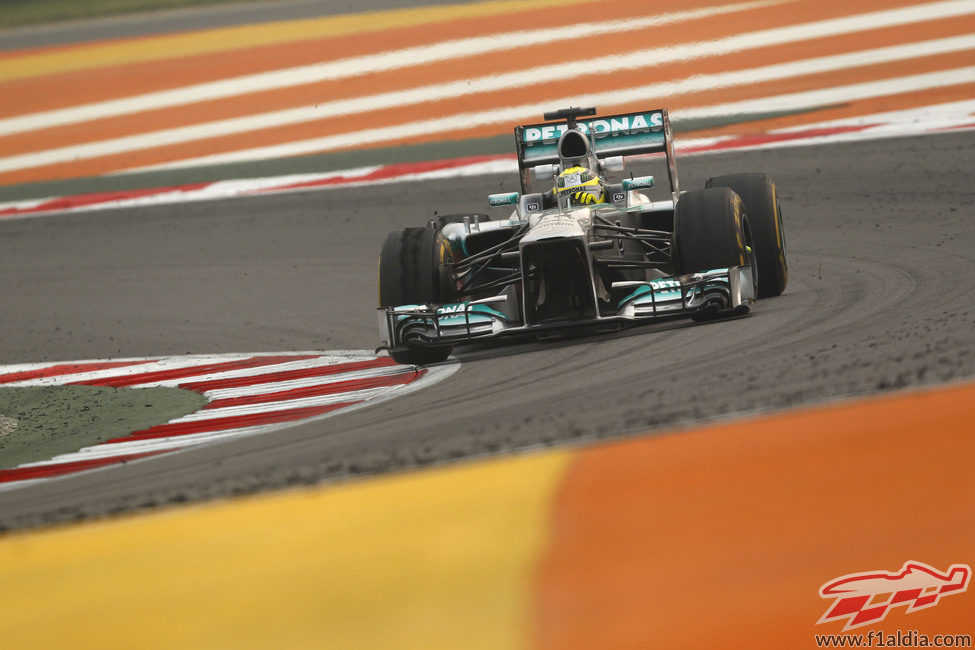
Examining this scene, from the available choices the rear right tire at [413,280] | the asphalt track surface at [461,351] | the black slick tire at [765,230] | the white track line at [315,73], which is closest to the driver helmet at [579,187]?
the black slick tire at [765,230]

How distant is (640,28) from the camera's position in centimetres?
1514

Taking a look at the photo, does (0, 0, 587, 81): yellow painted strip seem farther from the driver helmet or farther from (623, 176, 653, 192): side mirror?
the driver helmet

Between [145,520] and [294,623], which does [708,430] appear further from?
[145,520]

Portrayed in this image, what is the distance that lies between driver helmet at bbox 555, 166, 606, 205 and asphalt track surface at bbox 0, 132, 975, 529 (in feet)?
3.79

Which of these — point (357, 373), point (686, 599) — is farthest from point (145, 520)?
point (357, 373)

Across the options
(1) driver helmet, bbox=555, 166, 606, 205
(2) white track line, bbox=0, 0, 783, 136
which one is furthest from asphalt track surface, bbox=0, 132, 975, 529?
(2) white track line, bbox=0, 0, 783, 136

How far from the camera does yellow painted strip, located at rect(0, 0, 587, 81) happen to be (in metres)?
16.8

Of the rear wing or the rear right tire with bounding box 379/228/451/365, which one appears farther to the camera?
the rear wing

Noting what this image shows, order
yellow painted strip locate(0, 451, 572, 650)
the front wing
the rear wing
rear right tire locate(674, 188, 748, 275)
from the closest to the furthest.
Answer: yellow painted strip locate(0, 451, 572, 650) → the front wing → rear right tire locate(674, 188, 748, 275) → the rear wing

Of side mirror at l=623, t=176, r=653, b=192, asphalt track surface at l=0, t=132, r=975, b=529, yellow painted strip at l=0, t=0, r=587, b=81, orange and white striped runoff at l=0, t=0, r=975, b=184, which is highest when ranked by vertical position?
yellow painted strip at l=0, t=0, r=587, b=81

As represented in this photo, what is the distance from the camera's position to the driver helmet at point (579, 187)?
8383mm

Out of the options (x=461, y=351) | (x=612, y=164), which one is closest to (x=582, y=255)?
(x=461, y=351)

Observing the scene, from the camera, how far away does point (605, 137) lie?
9.17 m

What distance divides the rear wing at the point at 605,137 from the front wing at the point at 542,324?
1.64 metres
